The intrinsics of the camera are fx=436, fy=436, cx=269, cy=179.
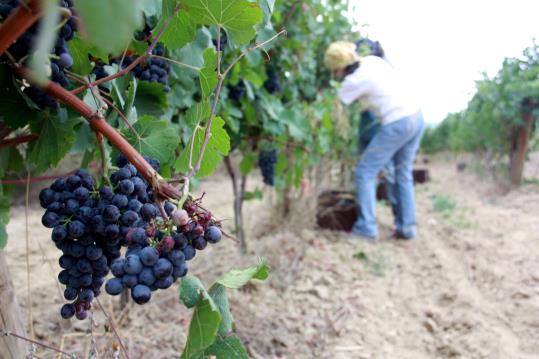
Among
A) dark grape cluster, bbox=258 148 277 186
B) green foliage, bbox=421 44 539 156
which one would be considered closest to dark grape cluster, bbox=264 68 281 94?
dark grape cluster, bbox=258 148 277 186

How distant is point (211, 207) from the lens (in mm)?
5184

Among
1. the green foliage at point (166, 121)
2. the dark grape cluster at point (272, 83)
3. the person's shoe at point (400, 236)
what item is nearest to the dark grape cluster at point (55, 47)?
the green foliage at point (166, 121)

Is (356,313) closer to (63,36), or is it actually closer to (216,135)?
(216,135)

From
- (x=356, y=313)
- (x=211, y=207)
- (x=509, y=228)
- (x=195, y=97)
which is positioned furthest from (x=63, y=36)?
(x=211, y=207)

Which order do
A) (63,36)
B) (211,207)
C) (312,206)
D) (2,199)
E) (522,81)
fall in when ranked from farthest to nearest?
(522,81) < (211,207) < (312,206) < (2,199) < (63,36)

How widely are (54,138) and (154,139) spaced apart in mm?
228

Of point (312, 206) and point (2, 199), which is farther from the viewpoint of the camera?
point (312, 206)

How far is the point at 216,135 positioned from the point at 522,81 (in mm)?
6040

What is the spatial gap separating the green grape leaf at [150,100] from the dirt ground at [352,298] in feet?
1.87

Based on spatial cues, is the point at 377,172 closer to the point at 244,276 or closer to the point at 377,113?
the point at 377,113

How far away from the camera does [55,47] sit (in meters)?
0.70

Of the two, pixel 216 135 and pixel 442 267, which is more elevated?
pixel 216 135

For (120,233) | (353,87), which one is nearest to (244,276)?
(120,233)

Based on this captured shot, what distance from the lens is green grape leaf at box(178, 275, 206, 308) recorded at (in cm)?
66
